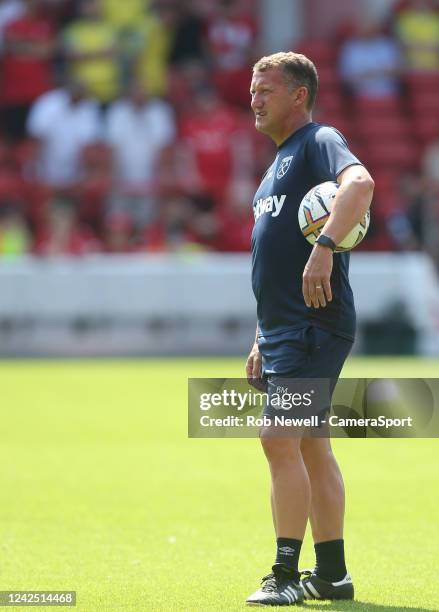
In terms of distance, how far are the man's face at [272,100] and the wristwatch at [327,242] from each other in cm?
74

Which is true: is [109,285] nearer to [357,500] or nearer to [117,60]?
[117,60]

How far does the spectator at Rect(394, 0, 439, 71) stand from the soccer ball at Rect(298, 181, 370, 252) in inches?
800

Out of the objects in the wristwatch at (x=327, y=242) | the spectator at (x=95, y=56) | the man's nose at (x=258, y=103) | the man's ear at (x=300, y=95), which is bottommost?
the wristwatch at (x=327, y=242)

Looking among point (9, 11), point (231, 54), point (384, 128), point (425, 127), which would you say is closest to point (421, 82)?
point (425, 127)

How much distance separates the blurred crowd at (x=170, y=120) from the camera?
68.6 ft

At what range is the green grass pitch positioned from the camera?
20.7 ft

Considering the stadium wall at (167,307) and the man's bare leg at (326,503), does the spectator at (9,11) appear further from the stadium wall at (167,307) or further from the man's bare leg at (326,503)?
the man's bare leg at (326,503)

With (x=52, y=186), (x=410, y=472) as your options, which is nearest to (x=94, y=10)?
(x=52, y=186)

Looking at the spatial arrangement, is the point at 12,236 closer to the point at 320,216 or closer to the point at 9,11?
the point at 9,11

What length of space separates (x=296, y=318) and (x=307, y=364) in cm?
20

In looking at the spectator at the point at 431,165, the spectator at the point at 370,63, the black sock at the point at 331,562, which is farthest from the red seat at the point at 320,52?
the black sock at the point at 331,562

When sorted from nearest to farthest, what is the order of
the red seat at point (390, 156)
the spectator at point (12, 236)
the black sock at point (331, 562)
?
the black sock at point (331, 562) → the spectator at point (12, 236) → the red seat at point (390, 156)

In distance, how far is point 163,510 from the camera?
8547mm

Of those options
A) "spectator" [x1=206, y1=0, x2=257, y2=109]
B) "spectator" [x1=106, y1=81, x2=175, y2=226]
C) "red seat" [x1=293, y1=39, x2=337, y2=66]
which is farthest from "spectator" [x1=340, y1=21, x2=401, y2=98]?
"spectator" [x1=106, y1=81, x2=175, y2=226]
